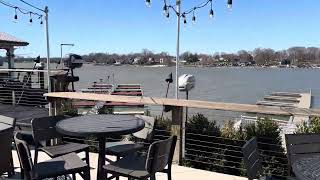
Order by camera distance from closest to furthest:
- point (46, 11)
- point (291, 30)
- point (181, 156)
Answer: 1. point (181, 156)
2. point (46, 11)
3. point (291, 30)

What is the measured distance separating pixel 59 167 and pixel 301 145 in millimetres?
1774

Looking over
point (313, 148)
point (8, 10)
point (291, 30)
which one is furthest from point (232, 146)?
point (291, 30)

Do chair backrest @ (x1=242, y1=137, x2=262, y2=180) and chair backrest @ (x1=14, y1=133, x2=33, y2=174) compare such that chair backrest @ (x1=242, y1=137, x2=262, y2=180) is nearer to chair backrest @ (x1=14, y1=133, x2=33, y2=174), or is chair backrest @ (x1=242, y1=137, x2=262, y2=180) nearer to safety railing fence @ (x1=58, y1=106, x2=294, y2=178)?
chair backrest @ (x1=14, y1=133, x2=33, y2=174)

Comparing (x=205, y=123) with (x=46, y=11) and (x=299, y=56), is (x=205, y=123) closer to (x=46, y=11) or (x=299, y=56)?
(x=46, y=11)

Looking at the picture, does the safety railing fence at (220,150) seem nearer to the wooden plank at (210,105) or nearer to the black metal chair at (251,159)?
the wooden plank at (210,105)

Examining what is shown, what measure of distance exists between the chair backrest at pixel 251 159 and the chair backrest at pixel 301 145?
0.29 metres

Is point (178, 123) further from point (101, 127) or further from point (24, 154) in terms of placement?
point (24, 154)

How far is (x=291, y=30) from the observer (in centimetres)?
3588

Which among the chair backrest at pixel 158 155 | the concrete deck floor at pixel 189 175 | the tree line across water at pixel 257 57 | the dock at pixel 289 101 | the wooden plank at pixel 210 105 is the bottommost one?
the dock at pixel 289 101

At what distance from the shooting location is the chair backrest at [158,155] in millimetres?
2704

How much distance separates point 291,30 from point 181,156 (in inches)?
1341

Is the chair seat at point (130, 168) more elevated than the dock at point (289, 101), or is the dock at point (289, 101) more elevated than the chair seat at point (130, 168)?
the chair seat at point (130, 168)

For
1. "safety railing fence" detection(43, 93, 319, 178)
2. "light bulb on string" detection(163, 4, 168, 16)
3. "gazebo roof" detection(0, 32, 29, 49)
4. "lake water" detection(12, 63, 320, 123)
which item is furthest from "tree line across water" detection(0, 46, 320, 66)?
"safety railing fence" detection(43, 93, 319, 178)

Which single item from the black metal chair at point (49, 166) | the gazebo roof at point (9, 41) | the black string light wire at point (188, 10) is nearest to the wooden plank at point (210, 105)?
the black metal chair at point (49, 166)
